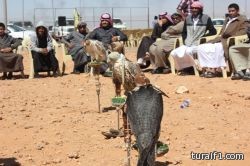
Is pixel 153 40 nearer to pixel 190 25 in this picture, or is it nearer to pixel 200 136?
pixel 190 25

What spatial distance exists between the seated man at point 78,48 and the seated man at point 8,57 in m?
1.20

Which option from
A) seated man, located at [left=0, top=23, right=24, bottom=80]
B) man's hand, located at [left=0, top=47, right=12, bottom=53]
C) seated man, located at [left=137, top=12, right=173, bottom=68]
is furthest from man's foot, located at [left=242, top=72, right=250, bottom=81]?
man's hand, located at [left=0, top=47, right=12, bottom=53]

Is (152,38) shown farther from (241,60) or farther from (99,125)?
(99,125)

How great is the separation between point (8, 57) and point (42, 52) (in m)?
0.74

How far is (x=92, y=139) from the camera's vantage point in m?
5.46

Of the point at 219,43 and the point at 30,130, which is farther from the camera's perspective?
the point at 219,43

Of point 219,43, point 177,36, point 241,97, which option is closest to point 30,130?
point 241,97

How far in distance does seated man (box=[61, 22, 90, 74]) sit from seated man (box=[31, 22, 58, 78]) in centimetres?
57

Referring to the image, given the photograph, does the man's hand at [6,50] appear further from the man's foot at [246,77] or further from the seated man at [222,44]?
the man's foot at [246,77]

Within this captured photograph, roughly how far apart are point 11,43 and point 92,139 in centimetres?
662

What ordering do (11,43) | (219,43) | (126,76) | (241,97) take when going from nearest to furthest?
(126,76) → (241,97) → (219,43) → (11,43)

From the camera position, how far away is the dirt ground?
482 cm

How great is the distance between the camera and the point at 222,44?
9.64 meters

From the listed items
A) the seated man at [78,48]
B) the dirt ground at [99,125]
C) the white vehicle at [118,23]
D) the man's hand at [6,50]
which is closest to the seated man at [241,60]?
the dirt ground at [99,125]
